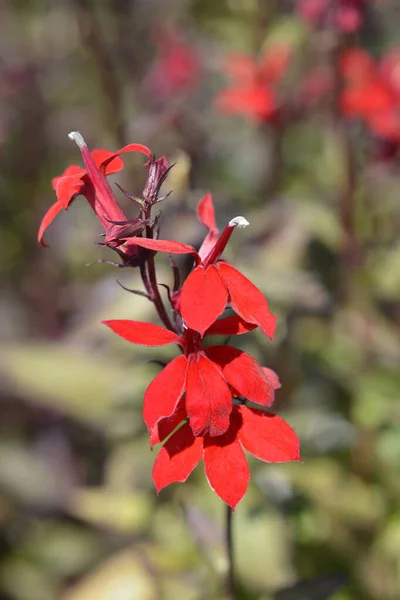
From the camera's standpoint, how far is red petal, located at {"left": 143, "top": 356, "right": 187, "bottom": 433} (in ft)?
1.59

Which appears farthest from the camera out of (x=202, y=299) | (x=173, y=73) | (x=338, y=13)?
(x=173, y=73)

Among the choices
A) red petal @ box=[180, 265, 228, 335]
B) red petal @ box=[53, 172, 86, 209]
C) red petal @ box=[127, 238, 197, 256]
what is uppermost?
red petal @ box=[53, 172, 86, 209]

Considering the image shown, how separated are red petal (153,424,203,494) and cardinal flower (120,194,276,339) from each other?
11 cm

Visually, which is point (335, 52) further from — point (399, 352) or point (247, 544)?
point (247, 544)

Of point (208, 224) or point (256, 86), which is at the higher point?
point (208, 224)

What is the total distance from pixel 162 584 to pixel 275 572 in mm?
163

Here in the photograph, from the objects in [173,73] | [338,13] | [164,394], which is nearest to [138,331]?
[164,394]

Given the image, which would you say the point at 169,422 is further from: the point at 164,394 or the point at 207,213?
the point at 207,213

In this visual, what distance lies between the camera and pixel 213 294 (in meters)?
0.47

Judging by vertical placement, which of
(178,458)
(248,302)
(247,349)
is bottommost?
(247,349)

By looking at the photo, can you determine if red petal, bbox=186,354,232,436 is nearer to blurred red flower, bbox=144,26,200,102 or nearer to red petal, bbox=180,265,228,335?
red petal, bbox=180,265,228,335

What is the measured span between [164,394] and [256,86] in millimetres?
1000

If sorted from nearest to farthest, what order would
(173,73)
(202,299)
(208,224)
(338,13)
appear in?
(202,299), (208,224), (338,13), (173,73)

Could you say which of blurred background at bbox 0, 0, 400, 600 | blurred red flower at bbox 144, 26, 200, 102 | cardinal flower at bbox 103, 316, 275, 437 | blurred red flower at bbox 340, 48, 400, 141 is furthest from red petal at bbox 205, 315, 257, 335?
blurred red flower at bbox 144, 26, 200, 102
